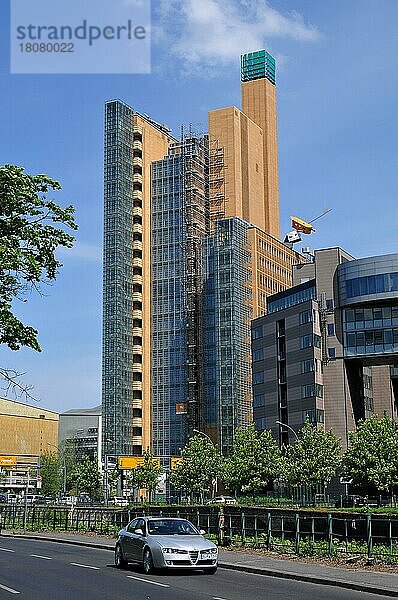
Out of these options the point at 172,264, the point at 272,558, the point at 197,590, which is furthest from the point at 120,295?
the point at 197,590

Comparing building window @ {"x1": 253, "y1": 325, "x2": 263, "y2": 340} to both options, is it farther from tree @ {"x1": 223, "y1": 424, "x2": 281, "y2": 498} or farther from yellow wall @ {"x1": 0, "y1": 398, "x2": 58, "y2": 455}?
yellow wall @ {"x1": 0, "y1": 398, "x2": 58, "y2": 455}

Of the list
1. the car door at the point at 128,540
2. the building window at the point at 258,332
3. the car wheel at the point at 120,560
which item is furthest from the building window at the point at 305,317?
the car door at the point at 128,540

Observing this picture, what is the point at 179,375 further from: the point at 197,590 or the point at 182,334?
the point at 197,590

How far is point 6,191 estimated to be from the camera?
1444cm

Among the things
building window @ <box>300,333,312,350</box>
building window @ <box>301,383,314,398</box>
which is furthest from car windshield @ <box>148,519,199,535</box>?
building window @ <box>300,333,312,350</box>

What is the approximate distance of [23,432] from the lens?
7333 inches

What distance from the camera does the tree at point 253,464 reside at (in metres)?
87.8

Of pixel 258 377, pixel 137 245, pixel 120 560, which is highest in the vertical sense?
pixel 137 245

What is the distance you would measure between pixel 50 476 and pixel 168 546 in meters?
121

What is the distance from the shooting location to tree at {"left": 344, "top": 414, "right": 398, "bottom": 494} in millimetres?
79875

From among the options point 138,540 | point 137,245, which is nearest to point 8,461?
point 137,245

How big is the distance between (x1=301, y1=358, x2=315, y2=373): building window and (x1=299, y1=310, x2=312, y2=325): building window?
478 centimetres

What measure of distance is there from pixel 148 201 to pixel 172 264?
39.7ft

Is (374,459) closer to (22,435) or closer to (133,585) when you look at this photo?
(133,585)
